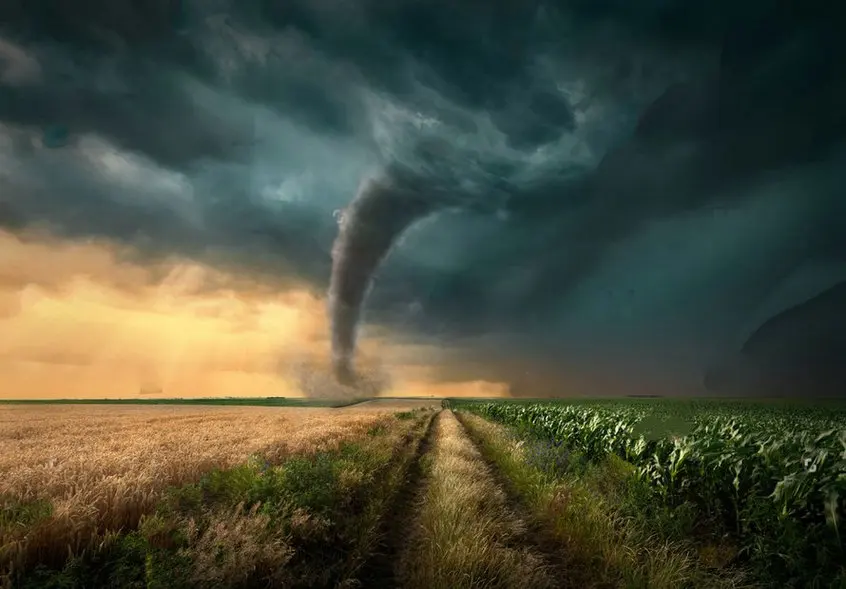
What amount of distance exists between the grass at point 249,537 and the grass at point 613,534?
3926 mm

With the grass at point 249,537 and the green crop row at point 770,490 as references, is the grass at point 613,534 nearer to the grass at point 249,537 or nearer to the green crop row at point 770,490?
the green crop row at point 770,490

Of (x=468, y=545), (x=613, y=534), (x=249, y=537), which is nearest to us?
(x=249, y=537)

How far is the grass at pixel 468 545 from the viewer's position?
282 inches

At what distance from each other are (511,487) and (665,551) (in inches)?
293

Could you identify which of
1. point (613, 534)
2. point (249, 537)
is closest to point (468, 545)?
point (613, 534)

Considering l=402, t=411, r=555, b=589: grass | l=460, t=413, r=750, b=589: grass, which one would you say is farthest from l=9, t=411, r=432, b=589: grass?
l=460, t=413, r=750, b=589: grass

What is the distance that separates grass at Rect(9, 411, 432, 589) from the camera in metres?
5.73

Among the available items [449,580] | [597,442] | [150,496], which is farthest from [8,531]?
[597,442]

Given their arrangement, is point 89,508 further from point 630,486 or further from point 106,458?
point 630,486

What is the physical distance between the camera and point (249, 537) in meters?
6.72

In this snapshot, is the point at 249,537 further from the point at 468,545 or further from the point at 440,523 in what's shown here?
the point at 440,523

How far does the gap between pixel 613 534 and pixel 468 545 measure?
3.13 meters

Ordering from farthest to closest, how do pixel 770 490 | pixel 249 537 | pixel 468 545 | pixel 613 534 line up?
pixel 613 534, pixel 770 490, pixel 468 545, pixel 249 537

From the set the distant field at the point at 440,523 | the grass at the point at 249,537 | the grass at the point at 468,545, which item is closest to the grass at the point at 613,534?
the distant field at the point at 440,523
